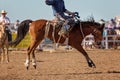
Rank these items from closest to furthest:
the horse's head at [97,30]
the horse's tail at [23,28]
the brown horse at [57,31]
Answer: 1. the brown horse at [57,31]
2. the horse's head at [97,30]
3. the horse's tail at [23,28]

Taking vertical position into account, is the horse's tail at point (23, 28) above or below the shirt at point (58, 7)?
below

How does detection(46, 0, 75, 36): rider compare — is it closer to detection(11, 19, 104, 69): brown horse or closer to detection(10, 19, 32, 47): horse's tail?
detection(11, 19, 104, 69): brown horse

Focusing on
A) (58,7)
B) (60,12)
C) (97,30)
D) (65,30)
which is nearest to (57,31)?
(65,30)

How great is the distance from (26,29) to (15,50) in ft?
43.1

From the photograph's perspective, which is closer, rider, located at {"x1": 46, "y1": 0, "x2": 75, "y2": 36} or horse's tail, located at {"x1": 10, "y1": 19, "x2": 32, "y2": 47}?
rider, located at {"x1": 46, "y1": 0, "x2": 75, "y2": 36}

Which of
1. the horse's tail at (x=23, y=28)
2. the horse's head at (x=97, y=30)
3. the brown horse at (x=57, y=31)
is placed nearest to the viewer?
the brown horse at (x=57, y=31)

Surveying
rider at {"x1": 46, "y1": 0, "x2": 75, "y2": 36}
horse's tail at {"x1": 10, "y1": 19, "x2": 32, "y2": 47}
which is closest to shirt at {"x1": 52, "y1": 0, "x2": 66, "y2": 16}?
rider at {"x1": 46, "y1": 0, "x2": 75, "y2": 36}

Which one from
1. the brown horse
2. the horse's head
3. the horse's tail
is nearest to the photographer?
the brown horse

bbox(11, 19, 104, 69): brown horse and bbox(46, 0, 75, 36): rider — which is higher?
bbox(46, 0, 75, 36): rider

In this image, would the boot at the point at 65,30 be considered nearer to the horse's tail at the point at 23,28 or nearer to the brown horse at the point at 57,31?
the brown horse at the point at 57,31

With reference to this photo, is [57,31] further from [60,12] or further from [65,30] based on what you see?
[60,12]

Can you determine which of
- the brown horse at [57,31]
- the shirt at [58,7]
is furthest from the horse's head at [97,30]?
the shirt at [58,7]

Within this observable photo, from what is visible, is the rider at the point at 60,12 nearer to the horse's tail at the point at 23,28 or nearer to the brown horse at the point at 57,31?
the brown horse at the point at 57,31

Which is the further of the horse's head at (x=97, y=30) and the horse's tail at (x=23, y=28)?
the horse's tail at (x=23, y=28)
